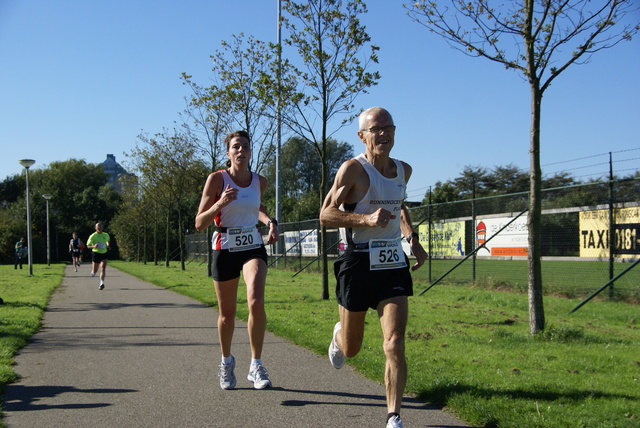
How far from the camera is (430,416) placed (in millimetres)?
4449

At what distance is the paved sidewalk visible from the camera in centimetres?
443

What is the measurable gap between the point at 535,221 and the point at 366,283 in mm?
4262

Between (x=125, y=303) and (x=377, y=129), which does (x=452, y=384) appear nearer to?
(x=377, y=129)

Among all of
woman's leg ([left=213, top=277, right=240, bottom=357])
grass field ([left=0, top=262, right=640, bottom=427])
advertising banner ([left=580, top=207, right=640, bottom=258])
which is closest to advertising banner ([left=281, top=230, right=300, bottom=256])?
grass field ([left=0, top=262, right=640, bottom=427])

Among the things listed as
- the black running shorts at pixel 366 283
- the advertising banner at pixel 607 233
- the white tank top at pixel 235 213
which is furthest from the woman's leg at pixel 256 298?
the advertising banner at pixel 607 233

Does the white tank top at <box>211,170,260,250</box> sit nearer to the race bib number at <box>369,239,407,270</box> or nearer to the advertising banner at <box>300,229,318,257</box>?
the race bib number at <box>369,239,407,270</box>

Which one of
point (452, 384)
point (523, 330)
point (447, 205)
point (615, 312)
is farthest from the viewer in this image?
point (447, 205)

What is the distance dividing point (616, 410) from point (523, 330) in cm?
409

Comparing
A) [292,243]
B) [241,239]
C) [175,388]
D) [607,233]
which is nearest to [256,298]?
[241,239]

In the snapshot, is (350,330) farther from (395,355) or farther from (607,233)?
(607,233)

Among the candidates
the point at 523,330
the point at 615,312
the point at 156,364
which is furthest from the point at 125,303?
the point at 615,312

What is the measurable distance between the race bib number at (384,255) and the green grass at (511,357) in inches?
46.7

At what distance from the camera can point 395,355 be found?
12.9 feet

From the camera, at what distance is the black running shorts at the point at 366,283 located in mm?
4230
